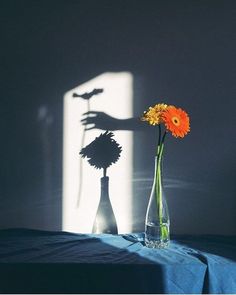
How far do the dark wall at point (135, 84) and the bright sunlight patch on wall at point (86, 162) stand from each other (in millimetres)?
38

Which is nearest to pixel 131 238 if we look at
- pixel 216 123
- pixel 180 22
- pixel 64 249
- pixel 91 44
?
pixel 64 249

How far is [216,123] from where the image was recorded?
1.72m

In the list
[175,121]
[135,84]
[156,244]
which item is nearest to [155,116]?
[175,121]

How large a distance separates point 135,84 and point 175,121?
0.43m

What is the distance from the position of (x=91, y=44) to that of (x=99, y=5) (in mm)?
188

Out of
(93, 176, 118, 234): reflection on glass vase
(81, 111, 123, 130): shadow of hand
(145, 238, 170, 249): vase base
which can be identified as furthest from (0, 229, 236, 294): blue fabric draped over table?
(81, 111, 123, 130): shadow of hand

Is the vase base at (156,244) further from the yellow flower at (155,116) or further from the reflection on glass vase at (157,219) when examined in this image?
the yellow flower at (155,116)

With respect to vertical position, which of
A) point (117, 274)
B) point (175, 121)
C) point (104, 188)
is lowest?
point (117, 274)

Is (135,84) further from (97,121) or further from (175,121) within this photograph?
(175,121)

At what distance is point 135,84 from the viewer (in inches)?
67.9

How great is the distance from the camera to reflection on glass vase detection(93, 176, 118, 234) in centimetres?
169

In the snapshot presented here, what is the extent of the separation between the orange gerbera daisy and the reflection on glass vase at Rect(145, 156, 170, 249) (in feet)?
0.39

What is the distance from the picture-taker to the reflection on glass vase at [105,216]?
1.69 metres

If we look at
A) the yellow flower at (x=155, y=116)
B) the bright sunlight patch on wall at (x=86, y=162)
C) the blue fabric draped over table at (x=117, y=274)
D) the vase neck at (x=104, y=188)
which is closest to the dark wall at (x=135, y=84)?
the bright sunlight patch on wall at (x=86, y=162)
